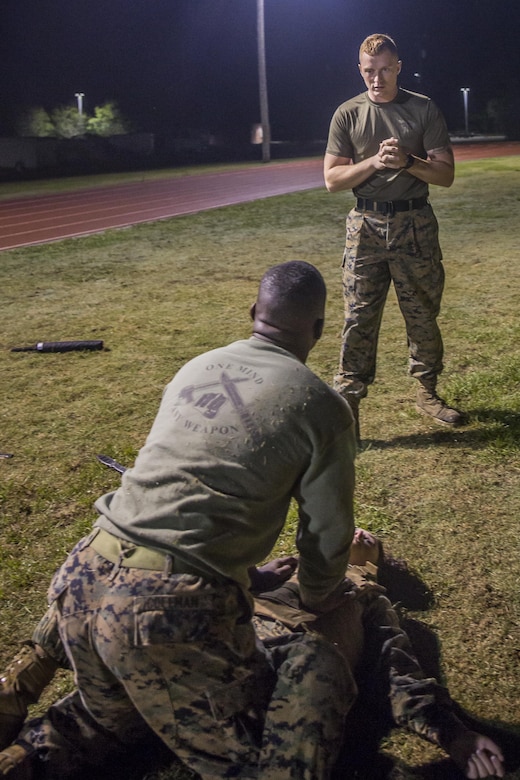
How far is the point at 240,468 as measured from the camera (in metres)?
2.09

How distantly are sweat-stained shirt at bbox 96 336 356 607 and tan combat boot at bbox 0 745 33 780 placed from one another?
69 centimetres

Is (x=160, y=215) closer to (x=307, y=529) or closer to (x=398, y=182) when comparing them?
(x=398, y=182)

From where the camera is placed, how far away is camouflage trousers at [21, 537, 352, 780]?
1.99m

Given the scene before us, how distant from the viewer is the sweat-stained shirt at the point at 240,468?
81.7 inches

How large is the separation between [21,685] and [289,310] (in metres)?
1.34

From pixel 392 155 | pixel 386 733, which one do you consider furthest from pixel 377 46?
pixel 386 733

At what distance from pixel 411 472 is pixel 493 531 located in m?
0.69

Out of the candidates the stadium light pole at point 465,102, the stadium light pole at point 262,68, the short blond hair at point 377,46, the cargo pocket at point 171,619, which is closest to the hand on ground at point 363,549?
the cargo pocket at point 171,619

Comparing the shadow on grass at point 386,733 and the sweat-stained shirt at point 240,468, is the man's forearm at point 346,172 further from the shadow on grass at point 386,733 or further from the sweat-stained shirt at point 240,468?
the shadow on grass at point 386,733

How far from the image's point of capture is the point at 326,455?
2.20 meters

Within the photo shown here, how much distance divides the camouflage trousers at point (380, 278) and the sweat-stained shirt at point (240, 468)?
2.33 meters

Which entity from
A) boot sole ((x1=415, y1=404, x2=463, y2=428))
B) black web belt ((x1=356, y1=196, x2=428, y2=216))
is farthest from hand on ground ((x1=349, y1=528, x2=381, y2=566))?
black web belt ((x1=356, y1=196, x2=428, y2=216))

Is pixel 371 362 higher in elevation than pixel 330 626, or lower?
higher

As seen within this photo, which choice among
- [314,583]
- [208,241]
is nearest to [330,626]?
[314,583]
